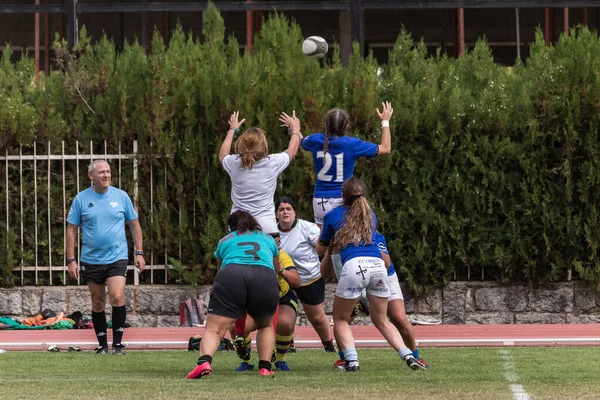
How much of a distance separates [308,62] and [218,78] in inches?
47.0

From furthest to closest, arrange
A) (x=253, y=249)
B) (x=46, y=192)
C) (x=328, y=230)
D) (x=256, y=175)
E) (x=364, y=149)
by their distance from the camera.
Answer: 1. (x=46, y=192)
2. (x=364, y=149)
3. (x=256, y=175)
4. (x=328, y=230)
5. (x=253, y=249)

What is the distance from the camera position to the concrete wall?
1630 cm

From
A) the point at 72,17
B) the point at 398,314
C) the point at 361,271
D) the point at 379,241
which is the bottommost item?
the point at 398,314

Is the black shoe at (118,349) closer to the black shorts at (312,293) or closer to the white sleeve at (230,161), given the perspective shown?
the black shorts at (312,293)

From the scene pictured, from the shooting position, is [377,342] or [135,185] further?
[135,185]

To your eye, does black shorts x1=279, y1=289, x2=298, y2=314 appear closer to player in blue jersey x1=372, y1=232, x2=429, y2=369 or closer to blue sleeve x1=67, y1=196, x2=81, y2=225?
player in blue jersey x1=372, y1=232, x2=429, y2=369

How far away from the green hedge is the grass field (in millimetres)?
3632

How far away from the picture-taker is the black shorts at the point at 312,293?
11766mm

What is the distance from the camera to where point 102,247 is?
12586mm

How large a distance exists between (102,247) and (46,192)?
4.16 meters

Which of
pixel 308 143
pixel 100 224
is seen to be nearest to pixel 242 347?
pixel 308 143

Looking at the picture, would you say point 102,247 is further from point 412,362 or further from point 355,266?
point 412,362

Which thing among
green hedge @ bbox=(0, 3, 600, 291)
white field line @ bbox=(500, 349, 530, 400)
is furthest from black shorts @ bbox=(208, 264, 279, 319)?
green hedge @ bbox=(0, 3, 600, 291)

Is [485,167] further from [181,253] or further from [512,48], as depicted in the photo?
[512,48]
